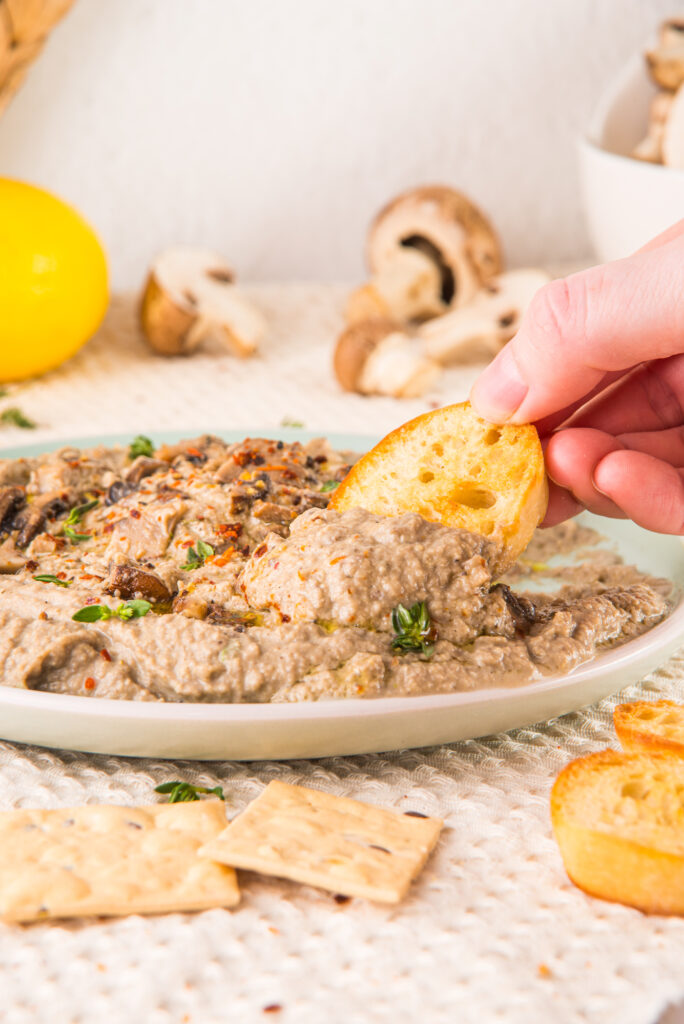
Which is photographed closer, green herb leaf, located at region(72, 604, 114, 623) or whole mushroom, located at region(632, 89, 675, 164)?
green herb leaf, located at region(72, 604, 114, 623)

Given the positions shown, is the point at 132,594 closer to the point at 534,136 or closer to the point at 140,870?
the point at 140,870

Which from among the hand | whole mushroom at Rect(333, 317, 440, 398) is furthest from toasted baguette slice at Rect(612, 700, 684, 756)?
whole mushroom at Rect(333, 317, 440, 398)

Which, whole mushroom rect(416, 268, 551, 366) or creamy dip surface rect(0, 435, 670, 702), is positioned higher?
whole mushroom rect(416, 268, 551, 366)

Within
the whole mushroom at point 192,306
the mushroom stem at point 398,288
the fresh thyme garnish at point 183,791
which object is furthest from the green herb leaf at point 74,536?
the mushroom stem at point 398,288

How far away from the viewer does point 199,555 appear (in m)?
2.09

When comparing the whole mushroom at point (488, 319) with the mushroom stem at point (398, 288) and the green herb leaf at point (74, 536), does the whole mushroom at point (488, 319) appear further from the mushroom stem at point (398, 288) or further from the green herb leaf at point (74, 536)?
the green herb leaf at point (74, 536)

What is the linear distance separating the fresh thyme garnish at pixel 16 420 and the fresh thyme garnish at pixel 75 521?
1.39m

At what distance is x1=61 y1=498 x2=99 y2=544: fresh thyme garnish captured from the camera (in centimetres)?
223

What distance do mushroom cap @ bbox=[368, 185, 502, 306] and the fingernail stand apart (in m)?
2.47

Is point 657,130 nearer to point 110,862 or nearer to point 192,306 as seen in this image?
point 192,306

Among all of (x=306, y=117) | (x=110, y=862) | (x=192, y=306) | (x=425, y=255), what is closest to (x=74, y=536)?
(x=110, y=862)

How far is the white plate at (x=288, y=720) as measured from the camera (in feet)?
5.28

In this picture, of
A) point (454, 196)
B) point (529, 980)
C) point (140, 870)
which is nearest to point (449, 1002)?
point (529, 980)

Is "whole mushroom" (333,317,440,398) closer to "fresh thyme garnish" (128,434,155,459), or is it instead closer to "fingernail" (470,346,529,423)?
"fresh thyme garnish" (128,434,155,459)
